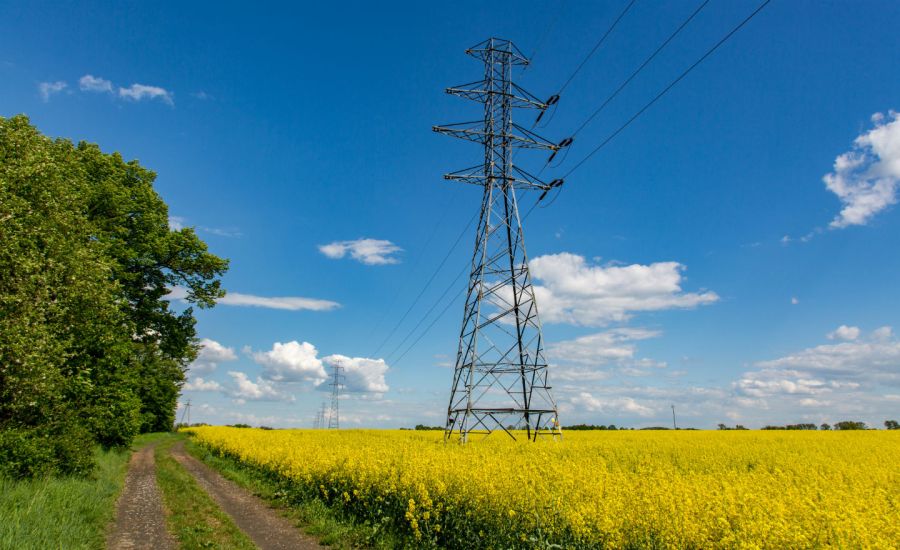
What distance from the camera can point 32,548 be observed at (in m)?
8.21

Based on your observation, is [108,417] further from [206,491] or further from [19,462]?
[19,462]

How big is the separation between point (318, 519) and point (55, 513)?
18.7ft

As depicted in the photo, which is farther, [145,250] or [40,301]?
[145,250]

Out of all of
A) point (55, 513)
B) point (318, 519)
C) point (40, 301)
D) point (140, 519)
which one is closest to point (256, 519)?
point (318, 519)

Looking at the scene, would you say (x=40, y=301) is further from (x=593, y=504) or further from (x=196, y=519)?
(x=593, y=504)

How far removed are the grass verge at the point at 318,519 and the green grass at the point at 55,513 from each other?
13.3 ft

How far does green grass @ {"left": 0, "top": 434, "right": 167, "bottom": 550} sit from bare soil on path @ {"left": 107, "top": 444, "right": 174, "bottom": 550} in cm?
28

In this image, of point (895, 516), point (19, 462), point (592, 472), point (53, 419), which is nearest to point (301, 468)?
point (19, 462)

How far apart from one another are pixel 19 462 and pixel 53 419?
3985 millimetres

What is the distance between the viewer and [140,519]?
1254 cm

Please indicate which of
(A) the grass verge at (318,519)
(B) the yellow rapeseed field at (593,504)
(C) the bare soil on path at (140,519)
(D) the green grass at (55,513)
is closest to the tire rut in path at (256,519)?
(A) the grass verge at (318,519)

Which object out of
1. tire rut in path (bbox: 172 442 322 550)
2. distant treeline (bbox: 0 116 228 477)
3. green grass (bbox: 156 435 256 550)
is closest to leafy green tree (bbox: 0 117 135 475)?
distant treeline (bbox: 0 116 228 477)

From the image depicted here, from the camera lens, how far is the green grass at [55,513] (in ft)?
28.6

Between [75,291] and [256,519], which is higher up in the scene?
[75,291]
